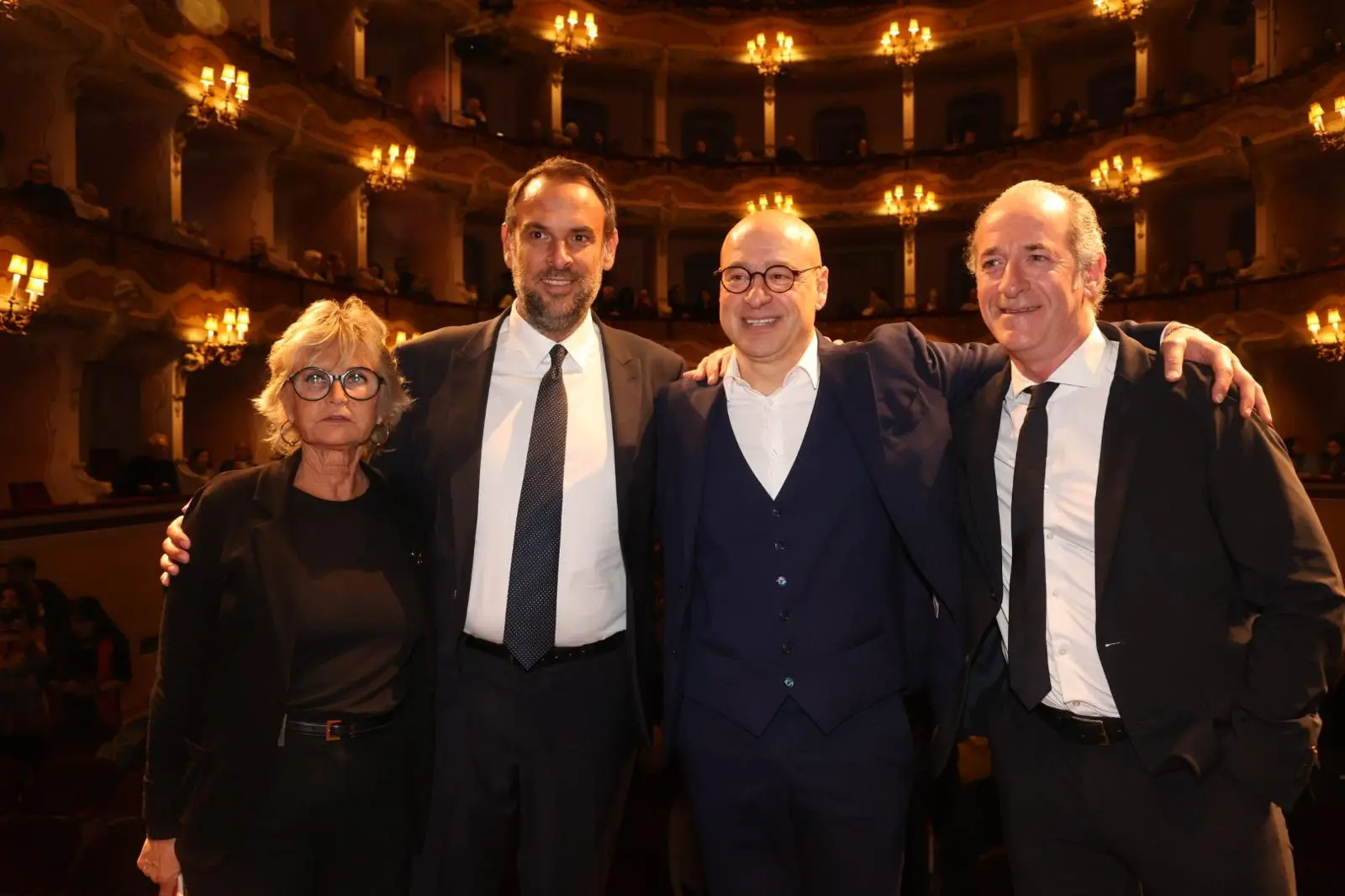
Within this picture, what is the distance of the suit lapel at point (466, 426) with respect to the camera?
105 inches

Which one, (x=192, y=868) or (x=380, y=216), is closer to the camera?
(x=192, y=868)

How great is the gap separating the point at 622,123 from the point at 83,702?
1800cm

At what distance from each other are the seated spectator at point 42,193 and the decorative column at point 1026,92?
57.9 ft

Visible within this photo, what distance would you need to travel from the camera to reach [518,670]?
2602mm

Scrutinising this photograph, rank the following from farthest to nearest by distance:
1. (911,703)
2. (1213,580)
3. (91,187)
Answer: (91,187) < (911,703) < (1213,580)

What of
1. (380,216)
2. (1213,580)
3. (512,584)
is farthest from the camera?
(380,216)

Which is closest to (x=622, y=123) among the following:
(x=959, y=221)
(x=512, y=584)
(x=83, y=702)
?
(x=959, y=221)

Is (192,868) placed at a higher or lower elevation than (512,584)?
lower

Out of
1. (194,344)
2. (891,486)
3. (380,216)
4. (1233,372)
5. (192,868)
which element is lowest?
(192,868)

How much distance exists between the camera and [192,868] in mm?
2152

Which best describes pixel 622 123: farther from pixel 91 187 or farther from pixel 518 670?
pixel 518 670

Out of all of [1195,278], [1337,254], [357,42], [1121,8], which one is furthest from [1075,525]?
[1121,8]

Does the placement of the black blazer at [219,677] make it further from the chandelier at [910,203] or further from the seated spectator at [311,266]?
the chandelier at [910,203]

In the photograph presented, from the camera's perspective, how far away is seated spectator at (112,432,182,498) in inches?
437
